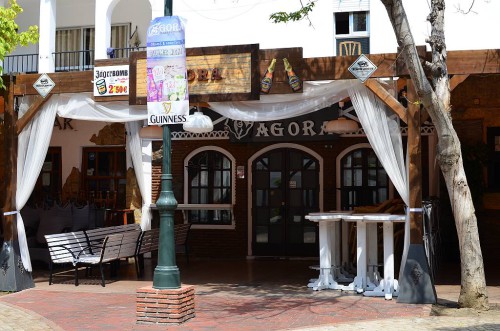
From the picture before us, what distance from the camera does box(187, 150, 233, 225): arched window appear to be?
53.2ft

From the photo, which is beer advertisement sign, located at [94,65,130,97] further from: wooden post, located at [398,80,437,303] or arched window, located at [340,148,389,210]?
arched window, located at [340,148,389,210]

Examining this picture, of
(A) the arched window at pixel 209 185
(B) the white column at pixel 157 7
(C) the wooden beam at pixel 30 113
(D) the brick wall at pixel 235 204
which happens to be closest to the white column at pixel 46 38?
(B) the white column at pixel 157 7

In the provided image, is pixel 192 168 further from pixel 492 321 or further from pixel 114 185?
pixel 492 321

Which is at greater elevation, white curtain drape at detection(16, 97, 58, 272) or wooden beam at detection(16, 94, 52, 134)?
wooden beam at detection(16, 94, 52, 134)

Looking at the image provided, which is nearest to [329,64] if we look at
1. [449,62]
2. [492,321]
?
[449,62]

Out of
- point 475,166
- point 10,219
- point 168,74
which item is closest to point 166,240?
point 168,74

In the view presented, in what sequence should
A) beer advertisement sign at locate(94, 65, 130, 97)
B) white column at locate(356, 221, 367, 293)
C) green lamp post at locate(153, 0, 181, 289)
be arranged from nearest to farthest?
green lamp post at locate(153, 0, 181, 289)
white column at locate(356, 221, 367, 293)
beer advertisement sign at locate(94, 65, 130, 97)

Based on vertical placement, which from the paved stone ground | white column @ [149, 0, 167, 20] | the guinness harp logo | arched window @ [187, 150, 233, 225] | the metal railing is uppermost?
white column @ [149, 0, 167, 20]

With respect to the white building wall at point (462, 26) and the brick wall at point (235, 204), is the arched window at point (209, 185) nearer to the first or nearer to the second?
the brick wall at point (235, 204)

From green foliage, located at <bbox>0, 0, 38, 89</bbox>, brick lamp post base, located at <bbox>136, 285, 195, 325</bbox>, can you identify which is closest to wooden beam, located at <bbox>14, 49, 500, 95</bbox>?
green foliage, located at <bbox>0, 0, 38, 89</bbox>

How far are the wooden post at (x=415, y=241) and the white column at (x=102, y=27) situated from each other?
7.96 meters

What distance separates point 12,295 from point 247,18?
8126 millimetres

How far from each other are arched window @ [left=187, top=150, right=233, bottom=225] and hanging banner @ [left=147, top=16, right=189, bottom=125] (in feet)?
25.0

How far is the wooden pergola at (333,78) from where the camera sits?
9.76 meters
